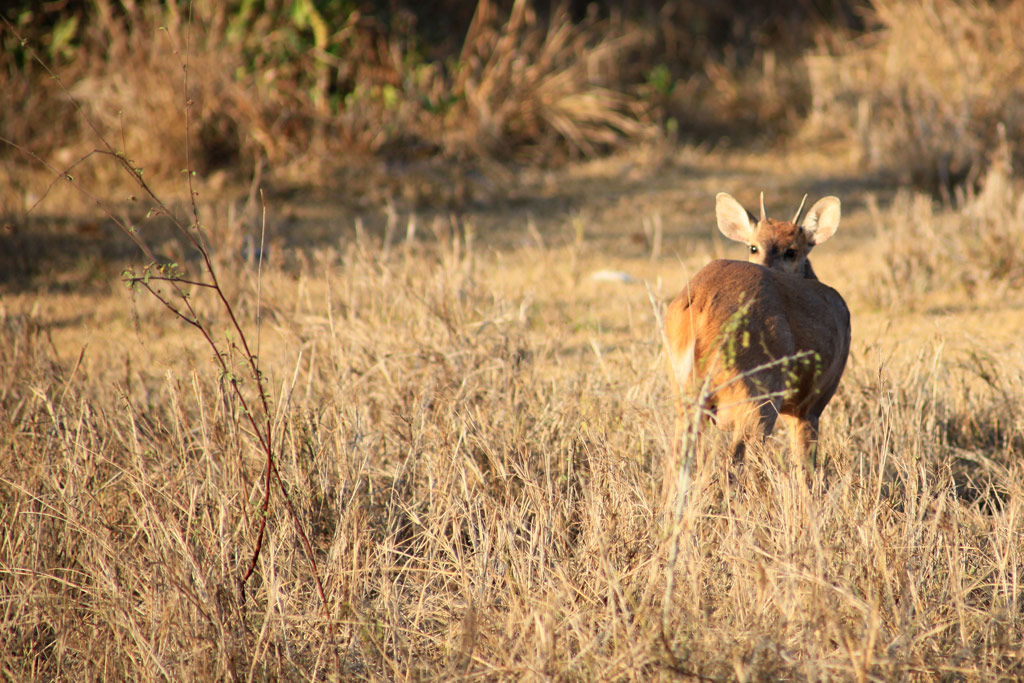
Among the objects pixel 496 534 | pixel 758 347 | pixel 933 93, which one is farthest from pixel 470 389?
pixel 933 93

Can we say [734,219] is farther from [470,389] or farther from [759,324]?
[470,389]

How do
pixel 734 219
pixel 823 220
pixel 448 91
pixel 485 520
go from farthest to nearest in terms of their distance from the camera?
1. pixel 448 91
2. pixel 734 219
3. pixel 823 220
4. pixel 485 520

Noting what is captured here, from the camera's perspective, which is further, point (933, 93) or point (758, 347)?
point (933, 93)

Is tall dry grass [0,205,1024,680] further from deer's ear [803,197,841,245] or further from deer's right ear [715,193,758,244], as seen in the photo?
deer's right ear [715,193,758,244]

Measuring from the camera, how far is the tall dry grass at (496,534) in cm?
232

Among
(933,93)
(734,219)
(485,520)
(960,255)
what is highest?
(933,93)

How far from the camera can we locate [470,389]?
3740 millimetres

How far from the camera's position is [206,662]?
238cm

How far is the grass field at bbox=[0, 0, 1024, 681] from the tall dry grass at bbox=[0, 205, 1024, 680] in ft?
0.06

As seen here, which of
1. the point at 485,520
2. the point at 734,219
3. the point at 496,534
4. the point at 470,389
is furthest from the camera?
the point at 734,219

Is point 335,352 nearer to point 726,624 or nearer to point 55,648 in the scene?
point 55,648

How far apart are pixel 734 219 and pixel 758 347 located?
153 centimetres

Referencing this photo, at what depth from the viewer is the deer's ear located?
4184 mm

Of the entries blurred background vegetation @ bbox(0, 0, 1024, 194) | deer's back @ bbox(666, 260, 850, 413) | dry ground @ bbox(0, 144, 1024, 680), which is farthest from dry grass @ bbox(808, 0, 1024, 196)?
deer's back @ bbox(666, 260, 850, 413)
